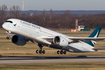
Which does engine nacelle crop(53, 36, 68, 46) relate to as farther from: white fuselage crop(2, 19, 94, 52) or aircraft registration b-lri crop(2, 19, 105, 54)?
white fuselage crop(2, 19, 94, 52)

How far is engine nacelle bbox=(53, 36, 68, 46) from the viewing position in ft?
141

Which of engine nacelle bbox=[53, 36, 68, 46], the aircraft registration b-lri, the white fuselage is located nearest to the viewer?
the white fuselage

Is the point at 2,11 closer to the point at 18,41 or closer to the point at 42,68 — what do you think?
the point at 18,41

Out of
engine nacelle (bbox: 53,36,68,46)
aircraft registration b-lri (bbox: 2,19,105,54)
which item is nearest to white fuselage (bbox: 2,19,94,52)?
aircraft registration b-lri (bbox: 2,19,105,54)

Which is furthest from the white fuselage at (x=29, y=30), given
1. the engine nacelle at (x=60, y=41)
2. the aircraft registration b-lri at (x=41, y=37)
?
the engine nacelle at (x=60, y=41)

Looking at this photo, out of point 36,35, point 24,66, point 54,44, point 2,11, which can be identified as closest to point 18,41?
point 36,35

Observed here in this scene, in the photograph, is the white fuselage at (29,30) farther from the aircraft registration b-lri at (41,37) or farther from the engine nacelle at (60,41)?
the engine nacelle at (60,41)

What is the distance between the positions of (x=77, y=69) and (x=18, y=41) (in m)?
17.7

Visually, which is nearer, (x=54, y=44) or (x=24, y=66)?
(x=24, y=66)

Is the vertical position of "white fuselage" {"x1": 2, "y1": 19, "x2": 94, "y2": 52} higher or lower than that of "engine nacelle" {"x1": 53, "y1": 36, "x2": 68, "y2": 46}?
higher

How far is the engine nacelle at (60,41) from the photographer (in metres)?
43.0

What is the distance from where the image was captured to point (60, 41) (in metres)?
43.0

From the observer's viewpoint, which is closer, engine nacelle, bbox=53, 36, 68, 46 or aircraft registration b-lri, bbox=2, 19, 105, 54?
aircraft registration b-lri, bbox=2, 19, 105, 54

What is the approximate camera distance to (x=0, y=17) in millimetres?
173125
